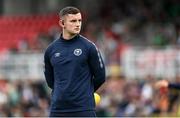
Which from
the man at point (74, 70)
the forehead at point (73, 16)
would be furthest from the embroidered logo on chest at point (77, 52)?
the forehead at point (73, 16)

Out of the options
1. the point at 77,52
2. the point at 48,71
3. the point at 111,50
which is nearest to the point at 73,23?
the point at 77,52

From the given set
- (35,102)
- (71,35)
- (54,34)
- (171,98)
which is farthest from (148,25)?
(71,35)

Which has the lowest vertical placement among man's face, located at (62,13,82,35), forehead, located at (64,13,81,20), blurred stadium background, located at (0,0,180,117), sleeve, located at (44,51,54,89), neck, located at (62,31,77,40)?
blurred stadium background, located at (0,0,180,117)

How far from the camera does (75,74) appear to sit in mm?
8938

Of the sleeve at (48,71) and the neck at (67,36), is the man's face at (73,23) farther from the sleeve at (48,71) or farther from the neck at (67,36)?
the sleeve at (48,71)

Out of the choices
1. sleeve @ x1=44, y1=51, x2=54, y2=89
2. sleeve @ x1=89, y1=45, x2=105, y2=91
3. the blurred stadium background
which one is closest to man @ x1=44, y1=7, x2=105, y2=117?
sleeve @ x1=89, y1=45, x2=105, y2=91

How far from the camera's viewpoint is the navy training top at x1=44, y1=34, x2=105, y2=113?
352 inches

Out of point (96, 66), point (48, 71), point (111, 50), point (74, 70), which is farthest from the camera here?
point (111, 50)

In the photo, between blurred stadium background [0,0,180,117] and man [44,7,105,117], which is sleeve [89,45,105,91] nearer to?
man [44,7,105,117]

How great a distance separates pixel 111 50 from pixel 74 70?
12814 mm

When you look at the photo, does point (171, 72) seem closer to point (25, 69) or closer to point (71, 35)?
point (25, 69)

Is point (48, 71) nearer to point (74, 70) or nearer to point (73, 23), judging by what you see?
point (74, 70)

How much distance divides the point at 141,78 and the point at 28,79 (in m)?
3.68

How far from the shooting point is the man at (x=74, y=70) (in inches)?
352
